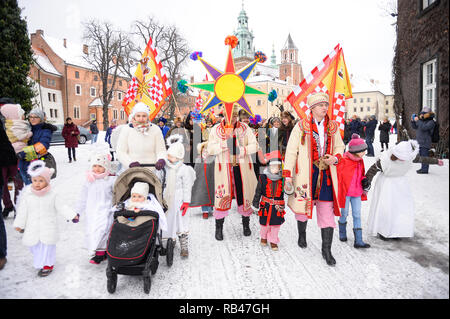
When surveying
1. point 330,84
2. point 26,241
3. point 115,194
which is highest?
point 330,84

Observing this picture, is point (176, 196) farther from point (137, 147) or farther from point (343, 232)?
point (343, 232)

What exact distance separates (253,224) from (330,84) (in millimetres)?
3338

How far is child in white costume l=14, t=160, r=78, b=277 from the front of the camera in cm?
325

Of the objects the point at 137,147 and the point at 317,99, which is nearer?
the point at 317,99

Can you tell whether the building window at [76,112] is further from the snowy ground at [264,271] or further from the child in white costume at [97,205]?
the child in white costume at [97,205]

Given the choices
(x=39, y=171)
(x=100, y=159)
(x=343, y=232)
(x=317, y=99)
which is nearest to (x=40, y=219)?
(x=39, y=171)

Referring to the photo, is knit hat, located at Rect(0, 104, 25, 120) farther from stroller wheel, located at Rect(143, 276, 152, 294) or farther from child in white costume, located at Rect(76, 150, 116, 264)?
stroller wheel, located at Rect(143, 276, 152, 294)

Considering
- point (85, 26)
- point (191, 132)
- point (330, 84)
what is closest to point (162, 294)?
point (191, 132)

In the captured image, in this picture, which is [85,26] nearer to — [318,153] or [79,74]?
[79,74]

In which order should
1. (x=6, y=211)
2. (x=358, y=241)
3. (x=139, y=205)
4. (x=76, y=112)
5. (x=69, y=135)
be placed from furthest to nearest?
(x=76, y=112) < (x=69, y=135) < (x=6, y=211) < (x=358, y=241) < (x=139, y=205)

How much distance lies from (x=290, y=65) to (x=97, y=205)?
89.2 metres

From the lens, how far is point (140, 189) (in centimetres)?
322

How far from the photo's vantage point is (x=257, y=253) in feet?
13.1

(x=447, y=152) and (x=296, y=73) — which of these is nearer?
(x=447, y=152)
